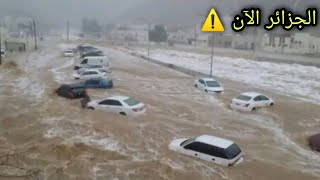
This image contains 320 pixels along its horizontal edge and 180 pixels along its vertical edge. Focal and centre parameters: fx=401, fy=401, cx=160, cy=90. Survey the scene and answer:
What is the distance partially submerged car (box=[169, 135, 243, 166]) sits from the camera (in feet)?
55.3

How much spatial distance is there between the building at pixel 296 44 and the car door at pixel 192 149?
74.5m

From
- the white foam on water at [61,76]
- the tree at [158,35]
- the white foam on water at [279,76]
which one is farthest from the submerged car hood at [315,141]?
the tree at [158,35]

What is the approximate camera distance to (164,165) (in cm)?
1681

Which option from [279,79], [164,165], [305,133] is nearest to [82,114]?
[164,165]

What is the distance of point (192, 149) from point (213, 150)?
40.2 inches

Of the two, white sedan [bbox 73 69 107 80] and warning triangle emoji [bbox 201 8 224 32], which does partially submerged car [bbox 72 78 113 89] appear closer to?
white sedan [bbox 73 69 107 80]

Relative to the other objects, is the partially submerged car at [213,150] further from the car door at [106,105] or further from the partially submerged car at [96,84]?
the partially submerged car at [96,84]

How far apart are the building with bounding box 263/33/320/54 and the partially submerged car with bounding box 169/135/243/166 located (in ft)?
244

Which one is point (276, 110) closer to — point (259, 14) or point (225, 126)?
point (225, 126)

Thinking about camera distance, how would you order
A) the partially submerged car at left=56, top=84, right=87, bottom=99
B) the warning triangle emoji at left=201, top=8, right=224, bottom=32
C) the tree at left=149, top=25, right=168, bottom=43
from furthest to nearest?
the tree at left=149, top=25, right=168, bottom=43 → the warning triangle emoji at left=201, top=8, right=224, bottom=32 → the partially submerged car at left=56, top=84, right=87, bottom=99

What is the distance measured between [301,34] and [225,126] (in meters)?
72.3

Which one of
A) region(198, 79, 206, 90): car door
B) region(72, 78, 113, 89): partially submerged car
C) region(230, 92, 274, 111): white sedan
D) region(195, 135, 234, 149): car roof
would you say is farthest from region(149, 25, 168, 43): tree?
region(195, 135, 234, 149): car roof

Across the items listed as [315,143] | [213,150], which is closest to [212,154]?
[213,150]

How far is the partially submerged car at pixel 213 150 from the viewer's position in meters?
16.8
